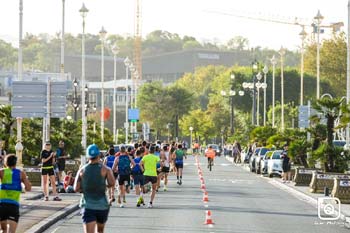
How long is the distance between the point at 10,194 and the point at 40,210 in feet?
36.3

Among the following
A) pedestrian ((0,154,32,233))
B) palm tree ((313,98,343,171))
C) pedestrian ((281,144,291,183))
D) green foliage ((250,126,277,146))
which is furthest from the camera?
green foliage ((250,126,277,146))

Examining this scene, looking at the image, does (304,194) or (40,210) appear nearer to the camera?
(40,210)

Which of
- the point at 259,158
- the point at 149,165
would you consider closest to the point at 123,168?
the point at 149,165

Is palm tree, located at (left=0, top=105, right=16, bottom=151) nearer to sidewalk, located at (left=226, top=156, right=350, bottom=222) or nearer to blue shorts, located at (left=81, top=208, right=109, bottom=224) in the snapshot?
sidewalk, located at (left=226, top=156, right=350, bottom=222)

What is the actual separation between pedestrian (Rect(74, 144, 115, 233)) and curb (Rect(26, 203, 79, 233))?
601 centimetres

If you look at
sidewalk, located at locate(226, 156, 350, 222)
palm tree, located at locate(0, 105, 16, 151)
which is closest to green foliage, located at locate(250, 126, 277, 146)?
sidewalk, located at locate(226, 156, 350, 222)

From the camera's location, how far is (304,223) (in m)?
26.7

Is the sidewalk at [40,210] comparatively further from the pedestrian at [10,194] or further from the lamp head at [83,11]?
the lamp head at [83,11]

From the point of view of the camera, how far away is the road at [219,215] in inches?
973

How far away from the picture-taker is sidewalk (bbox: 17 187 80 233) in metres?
24.8

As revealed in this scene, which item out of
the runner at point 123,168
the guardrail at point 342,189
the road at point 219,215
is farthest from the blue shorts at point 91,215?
the guardrail at point 342,189

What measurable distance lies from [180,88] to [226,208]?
122 meters

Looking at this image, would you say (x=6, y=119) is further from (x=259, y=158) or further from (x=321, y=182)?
(x=259, y=158)

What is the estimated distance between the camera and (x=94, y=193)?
17406 mm
